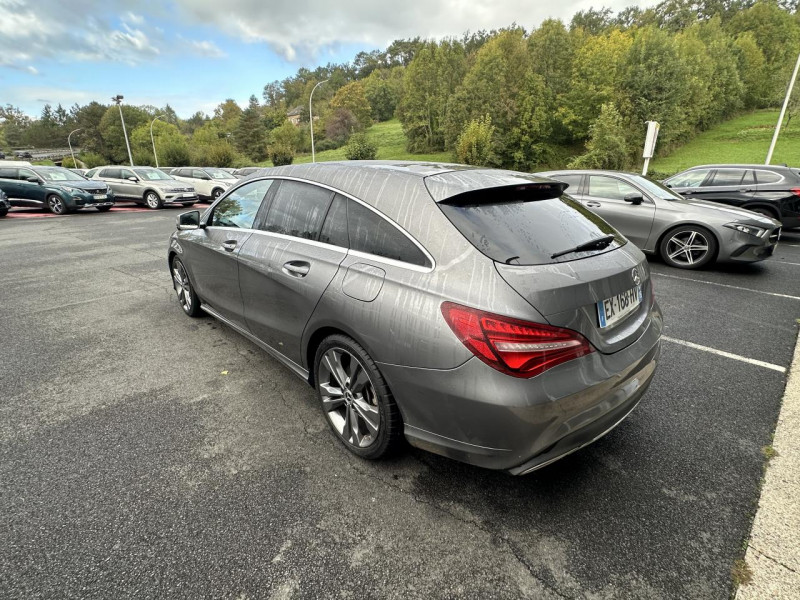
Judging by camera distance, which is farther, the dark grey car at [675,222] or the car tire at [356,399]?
the dark grey car at [675,222]

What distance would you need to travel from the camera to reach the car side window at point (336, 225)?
234cm

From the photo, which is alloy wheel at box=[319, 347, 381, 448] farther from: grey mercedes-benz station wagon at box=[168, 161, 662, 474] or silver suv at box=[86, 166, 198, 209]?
silver suv at box=[86, 166, 198, 209]

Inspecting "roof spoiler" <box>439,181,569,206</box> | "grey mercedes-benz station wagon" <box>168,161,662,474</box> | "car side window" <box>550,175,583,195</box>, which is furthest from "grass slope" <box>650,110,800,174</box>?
"grey mercedes-benz station wagon" <box>168,161,662,474</box>

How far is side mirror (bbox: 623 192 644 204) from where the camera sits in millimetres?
6659

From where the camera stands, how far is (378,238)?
214 cm

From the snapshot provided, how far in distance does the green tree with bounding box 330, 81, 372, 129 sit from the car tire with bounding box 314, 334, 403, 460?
3645 inches

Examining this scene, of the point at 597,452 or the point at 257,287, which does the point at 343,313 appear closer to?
the point at 257,287

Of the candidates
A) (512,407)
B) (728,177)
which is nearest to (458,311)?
(512,407)

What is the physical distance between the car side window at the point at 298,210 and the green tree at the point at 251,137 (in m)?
80.3

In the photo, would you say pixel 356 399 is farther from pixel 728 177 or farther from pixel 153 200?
pixel 153 200

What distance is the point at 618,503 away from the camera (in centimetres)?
200

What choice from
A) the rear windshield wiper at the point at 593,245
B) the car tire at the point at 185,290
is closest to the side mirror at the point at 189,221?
the car tire at the point at 185,290

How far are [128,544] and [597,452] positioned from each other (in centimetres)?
245

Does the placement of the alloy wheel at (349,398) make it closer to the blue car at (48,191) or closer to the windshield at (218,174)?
the blue car at (48,191)
